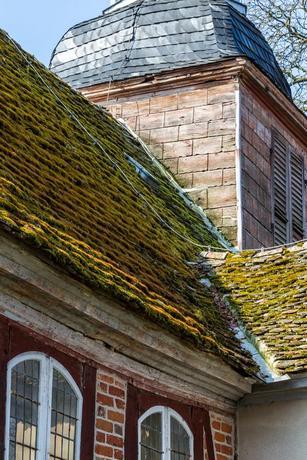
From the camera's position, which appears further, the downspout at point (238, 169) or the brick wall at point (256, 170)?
the brick wall at point (256, 170)


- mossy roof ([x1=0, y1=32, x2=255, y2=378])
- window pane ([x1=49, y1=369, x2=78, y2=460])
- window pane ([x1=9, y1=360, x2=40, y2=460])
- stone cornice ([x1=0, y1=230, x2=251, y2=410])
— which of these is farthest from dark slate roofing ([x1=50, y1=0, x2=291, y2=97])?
window pane ([x1=9, y1=360, x2=40, y2=460])

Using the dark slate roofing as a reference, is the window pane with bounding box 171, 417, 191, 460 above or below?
below

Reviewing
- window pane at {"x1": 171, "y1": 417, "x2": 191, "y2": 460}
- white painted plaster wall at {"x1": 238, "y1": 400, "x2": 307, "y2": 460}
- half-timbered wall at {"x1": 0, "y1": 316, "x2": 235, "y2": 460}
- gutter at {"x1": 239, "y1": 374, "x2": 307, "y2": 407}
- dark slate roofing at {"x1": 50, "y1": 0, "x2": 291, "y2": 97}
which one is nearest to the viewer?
half-timbered wall at {"x1": 0, "y1": 316, "x2": 235, "y2": 460}

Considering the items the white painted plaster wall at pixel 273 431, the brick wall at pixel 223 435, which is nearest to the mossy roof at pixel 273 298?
the white painted plaster wall at pixel 273 431

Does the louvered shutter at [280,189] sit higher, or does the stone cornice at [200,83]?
the stone cornice at [200,83]

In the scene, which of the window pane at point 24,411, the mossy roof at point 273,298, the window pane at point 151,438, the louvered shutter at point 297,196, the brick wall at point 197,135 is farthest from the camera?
the louvered shutter at point 297,196

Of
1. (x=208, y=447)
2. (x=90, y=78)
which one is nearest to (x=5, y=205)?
(x=208, y=447)

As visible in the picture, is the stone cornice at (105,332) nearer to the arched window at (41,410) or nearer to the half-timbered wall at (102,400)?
the half-timbered wall at (102,400)

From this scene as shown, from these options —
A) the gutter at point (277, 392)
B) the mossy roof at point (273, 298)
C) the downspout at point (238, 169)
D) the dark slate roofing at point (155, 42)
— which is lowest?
the gutter at point (277, 392)

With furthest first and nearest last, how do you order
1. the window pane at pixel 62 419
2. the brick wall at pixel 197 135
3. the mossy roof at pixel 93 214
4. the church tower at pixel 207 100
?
1. the church tower at pixel 207 100
2. the brick wall at pixel 197 135
3. the mossy roof at pixel 93 214
4. the window pane at pixel 62 419

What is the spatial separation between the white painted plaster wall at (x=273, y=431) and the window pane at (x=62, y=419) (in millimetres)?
2779

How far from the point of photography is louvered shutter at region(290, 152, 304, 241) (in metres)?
17.5

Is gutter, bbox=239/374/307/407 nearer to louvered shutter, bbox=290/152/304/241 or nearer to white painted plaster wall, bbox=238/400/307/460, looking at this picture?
white painted plaster wall, bbox=238/400/307/460

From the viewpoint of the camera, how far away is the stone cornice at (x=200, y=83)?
1647 cm
